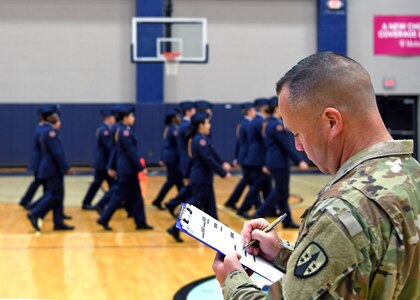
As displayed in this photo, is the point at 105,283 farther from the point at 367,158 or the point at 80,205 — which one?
the point at 80,205

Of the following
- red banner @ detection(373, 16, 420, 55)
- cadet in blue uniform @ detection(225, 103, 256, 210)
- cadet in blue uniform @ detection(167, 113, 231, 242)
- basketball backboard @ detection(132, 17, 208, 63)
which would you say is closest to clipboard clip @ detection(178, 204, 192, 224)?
cadet in blue uniform @ detection(167, 113, 231, 242)

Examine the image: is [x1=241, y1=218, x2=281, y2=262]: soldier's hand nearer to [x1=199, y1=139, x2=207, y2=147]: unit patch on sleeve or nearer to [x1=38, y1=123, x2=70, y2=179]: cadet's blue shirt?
[x1=199, y1=139, x2=207, y2=147]: unit patch on sleeve

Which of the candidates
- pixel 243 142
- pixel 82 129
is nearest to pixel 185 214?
pixel 243 142

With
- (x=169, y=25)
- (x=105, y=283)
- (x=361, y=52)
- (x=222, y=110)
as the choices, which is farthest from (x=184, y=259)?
(x=361, y=52)

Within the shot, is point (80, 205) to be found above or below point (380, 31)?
below

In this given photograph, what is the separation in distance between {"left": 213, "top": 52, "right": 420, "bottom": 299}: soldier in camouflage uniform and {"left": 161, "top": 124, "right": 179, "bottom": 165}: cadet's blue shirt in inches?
348

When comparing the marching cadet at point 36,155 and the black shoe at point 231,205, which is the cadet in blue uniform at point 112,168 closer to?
the marching cadet at point 36,155

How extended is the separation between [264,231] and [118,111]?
287 inches

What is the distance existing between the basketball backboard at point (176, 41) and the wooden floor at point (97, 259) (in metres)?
3.68

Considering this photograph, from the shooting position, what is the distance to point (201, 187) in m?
8.20

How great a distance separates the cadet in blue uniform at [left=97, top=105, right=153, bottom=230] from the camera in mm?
8656

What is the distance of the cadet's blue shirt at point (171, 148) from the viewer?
10562mm

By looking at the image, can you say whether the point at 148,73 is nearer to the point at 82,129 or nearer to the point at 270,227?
the point at 82,129

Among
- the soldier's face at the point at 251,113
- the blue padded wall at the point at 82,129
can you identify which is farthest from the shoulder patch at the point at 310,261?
the blue padded wall at the point at 82,129
